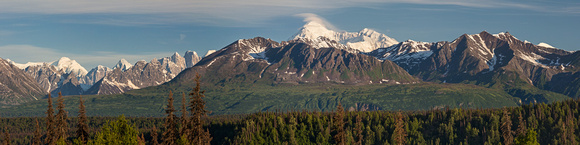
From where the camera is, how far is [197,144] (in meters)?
115

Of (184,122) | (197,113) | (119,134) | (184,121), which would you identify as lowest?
(119,134)

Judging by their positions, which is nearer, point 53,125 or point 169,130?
point 169,130

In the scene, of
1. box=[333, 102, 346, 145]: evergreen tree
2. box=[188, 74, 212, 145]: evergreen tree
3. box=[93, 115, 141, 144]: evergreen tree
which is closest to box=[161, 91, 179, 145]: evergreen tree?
box=[188, 74, 212, 145]: evergreen tree

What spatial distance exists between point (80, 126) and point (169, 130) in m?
25.2

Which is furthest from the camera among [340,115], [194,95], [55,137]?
[55,137]

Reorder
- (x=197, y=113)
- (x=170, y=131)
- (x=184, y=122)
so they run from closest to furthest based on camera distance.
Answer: (x=197, y=113), (x=184, y=122), (x=170, y=131)

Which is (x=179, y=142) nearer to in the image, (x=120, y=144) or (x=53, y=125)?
(x=120, y=144)

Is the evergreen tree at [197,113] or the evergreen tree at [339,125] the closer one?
the evergreen tree at [197,113]

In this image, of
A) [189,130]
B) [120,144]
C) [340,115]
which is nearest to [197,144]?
[189,130]

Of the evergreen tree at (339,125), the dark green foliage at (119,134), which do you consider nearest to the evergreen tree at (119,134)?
the dark green foliage at (119,134)

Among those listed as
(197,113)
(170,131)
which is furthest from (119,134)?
(197,113)

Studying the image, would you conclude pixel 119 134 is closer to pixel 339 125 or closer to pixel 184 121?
pixel 184 121

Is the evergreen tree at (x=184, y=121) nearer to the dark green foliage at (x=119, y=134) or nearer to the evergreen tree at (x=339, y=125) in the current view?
the dark green foliage at (x=119, y=134)

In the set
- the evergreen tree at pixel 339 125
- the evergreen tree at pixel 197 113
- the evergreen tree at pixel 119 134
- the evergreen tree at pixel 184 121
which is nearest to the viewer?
the evergreen tree at pixel 197 113
